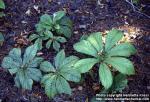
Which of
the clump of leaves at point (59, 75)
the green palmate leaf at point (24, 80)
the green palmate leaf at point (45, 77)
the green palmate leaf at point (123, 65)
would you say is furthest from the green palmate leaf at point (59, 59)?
the green palmate leaf at point (123, 65)

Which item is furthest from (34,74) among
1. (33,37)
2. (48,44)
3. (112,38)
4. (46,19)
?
(112,38)

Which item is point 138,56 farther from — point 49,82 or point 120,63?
point 49,82

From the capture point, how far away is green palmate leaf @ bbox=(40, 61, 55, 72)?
9.96 feet

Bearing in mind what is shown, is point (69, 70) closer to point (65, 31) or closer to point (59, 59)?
point (59, 59)

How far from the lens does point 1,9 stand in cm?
396

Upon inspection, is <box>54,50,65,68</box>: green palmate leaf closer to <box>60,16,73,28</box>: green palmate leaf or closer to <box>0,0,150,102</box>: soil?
<box>0,0,150,102</box>: soil

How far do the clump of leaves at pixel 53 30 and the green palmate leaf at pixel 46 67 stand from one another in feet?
1.08

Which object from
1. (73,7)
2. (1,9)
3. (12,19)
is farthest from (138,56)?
(1,9)

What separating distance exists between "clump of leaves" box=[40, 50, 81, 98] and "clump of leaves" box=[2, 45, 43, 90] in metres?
0.10

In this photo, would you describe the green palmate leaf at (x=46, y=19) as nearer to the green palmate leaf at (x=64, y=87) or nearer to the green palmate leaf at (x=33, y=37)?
the green palmate leaf at (x=33, y=37)

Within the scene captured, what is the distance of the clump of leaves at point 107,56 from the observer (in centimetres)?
278

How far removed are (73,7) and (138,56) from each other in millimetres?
1218

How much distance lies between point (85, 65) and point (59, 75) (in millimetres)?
321

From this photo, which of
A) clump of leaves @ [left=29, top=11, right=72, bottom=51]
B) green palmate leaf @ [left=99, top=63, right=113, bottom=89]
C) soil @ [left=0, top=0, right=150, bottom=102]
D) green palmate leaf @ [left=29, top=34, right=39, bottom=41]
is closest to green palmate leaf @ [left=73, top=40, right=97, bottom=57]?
green palmate leaf @ [left=99, top=63, right=113, bottom=89]
